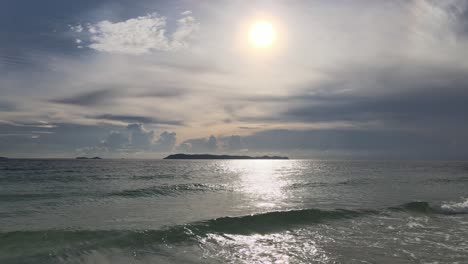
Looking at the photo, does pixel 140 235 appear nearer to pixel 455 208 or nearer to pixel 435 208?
pixel 435 208

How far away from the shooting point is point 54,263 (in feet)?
35.7

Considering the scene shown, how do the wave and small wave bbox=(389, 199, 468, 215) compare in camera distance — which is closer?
the wave

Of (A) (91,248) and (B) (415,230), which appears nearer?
(A) (91,248)

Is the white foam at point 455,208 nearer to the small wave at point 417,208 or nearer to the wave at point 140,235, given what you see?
the small wave at point 417,208

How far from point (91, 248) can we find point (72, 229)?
3665 mm

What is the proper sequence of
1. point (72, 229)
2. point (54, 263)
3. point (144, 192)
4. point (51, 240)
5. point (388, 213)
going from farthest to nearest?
point (144, 192) < point (388, 213) < point (72, 229) < point (51, 240) < point (54, 263)

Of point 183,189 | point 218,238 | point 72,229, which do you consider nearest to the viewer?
point 218,238

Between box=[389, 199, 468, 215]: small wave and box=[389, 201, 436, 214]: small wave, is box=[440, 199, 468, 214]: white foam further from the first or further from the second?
box=[389, 201, 436, 214]: small wave

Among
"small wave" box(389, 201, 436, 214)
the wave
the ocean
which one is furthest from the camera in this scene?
"small wave" box(389, 201, 436, 214)

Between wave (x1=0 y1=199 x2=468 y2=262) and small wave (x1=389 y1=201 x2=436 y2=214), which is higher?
small wave (x1=389 y1=201 x2=436 y2=214)

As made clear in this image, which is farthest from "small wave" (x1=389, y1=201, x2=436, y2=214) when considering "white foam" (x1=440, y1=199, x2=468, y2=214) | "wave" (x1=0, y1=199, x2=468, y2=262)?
"wave" (x1=0, y1=199, x2=468, y2=262)

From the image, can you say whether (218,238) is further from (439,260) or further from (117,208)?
(117,208)

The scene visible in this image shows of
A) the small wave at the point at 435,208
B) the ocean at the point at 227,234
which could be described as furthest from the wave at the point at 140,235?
the small wave at the point at 435,208

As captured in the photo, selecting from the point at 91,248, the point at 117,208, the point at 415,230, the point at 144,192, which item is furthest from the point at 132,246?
the point at 144,192
